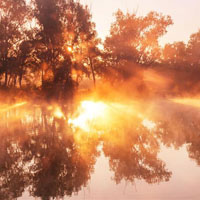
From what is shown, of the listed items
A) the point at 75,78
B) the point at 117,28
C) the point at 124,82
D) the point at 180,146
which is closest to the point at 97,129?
the point at 180,146

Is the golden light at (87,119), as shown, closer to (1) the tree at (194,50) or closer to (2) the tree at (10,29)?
(2) the tree at (10,29)

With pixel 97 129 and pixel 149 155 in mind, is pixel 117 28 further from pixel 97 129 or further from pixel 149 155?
pixel 149 155

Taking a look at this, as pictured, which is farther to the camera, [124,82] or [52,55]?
[124,82]

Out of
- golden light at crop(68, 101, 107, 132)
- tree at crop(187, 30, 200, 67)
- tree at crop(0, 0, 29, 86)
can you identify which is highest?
tree at crop(187, 30, 200, 67)

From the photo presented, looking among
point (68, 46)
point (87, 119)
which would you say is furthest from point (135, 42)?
point (87, 119)

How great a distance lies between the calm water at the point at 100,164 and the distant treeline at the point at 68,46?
23532 mm

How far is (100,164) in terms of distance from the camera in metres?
6.35

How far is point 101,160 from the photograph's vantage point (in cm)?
662

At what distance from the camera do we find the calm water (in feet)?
15.3

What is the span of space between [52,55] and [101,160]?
2966 centimetres

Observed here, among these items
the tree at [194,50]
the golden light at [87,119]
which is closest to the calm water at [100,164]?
the golden light at [87,119]

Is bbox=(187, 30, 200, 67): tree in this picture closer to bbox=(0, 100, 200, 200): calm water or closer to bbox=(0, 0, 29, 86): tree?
bbox=(0, 0, 29, 86): tree

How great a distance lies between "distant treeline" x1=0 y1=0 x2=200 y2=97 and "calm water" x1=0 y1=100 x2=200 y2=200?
77.2 feet

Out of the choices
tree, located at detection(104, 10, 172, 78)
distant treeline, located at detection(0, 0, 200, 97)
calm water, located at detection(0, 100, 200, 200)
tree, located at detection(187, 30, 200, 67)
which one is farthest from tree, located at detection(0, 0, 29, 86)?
tree, located at detection(187, 30, 200, 67)
